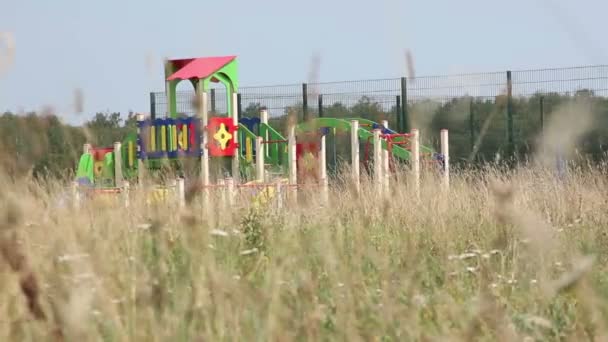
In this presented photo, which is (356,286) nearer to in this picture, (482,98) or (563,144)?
(563,144)

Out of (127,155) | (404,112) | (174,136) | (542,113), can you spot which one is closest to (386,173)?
(174,136)

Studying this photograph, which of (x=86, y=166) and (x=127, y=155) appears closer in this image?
A: (x=86, y=166)

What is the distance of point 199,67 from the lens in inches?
555

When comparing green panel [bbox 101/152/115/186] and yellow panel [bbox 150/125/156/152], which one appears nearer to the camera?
yellow panel [bbox 150/125/156/152]

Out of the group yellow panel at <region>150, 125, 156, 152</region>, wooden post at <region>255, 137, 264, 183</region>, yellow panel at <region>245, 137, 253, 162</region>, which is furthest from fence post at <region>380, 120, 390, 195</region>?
yellow panel at <region>150, 125, 156, 152</region>

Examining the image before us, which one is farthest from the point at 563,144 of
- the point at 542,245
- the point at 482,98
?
the point at 482,98

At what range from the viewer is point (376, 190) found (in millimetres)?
8727

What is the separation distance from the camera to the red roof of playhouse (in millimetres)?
13844

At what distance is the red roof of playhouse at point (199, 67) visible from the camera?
45.4ft

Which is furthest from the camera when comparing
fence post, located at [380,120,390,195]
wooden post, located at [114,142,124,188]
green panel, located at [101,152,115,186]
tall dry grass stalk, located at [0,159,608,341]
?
green panel, located at [101,152,115,186]

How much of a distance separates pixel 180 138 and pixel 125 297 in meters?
10.3

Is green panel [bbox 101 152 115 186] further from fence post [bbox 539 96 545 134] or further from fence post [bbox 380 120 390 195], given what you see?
fence post [bbox 539 96 545 134]

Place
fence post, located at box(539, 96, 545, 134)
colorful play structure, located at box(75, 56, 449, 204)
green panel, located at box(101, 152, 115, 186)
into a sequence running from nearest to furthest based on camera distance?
colorful play structure, located at box(75, 56, 449, 204)
green panel, located at box(101, 152, 115, 186)
fence post, located at box(539, 96, 545, 134)

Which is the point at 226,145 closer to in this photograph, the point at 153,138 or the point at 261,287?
the point at 153,138
